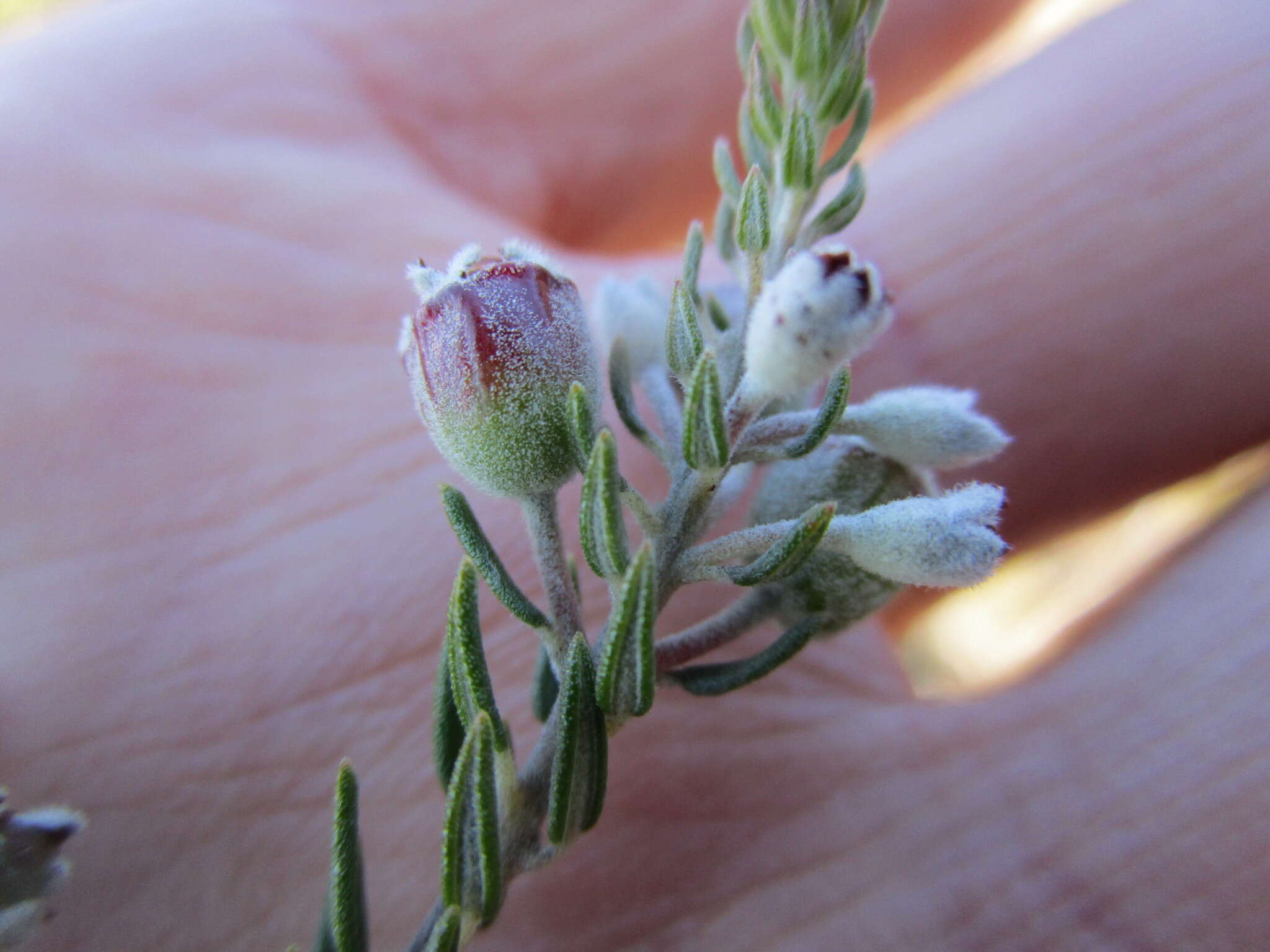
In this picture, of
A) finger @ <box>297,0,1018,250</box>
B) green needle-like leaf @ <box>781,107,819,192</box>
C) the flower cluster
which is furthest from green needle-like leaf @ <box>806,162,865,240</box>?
finger @ <box>297,0,1018,250</box>

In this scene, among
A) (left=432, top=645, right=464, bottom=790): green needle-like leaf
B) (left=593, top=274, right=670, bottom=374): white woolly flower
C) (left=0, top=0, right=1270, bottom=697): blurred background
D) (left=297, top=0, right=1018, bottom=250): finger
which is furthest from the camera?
(left=297, top=0, right=1018, bottom=250): finger

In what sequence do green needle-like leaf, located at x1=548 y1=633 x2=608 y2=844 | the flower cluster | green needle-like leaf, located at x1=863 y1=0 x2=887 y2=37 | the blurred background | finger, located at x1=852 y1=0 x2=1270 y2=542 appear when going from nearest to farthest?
1. the flower cluster
2. green needle-like leaf, located at x1=548 y1=633 x2=608 y2=844
3. green needle-like leaf, located at x1=863 y1=0 x2=887 y2=37
4. finger, located at x1=852 y1=0 x2=1270 y2=542
5. the blurred background

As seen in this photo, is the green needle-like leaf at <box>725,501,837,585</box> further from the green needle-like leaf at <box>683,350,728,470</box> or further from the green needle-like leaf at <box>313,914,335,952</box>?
the green needle-like leaf at <box>313,914,335,952</box>

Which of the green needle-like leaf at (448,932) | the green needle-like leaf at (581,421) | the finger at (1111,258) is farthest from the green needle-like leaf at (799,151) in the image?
the finger at (1111,258)

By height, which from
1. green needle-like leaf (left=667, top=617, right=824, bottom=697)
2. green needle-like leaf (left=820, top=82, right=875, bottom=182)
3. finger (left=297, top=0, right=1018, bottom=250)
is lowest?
green needle-like leaf (left=667, top=617, right=824, bottom=697)

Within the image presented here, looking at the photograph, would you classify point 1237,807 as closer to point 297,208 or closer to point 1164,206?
point 1164,206

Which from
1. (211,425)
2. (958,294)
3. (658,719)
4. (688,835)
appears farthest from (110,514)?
(958,294)
